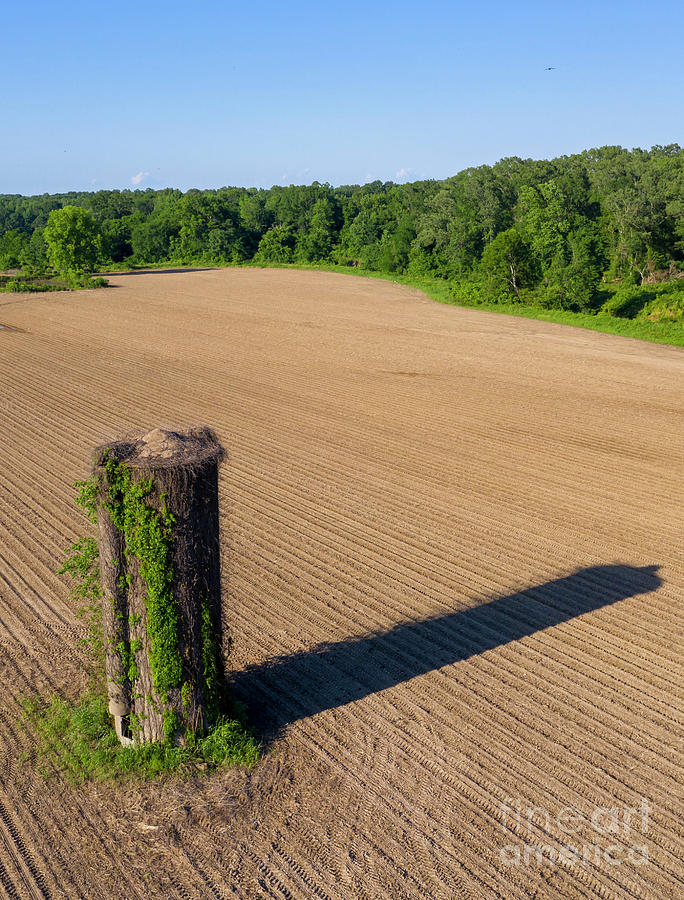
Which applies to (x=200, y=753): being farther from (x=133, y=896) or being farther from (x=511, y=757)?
(x=511, y=757)

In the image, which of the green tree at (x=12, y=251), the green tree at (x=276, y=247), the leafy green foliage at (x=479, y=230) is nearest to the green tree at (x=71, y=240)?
the leafy green foliage at (x=479, y=230)

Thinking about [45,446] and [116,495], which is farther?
[45,446]

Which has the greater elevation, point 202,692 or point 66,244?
point 66,244

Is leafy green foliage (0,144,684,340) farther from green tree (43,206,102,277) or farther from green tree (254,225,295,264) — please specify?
green tree (43,206,102,277)

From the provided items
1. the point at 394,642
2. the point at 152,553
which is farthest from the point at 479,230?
the point at 152,553

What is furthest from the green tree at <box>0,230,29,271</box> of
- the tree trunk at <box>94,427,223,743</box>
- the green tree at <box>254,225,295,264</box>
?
the tree trunk at <box>94,427,223,743</box>

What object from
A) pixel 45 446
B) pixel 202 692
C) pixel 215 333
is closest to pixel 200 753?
pixel 202 692

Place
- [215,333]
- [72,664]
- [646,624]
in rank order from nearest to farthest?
1. [72,664]
2. [646,624]
3. [215,333]

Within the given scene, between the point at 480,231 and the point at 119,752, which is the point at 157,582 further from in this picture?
the point at 480,231
